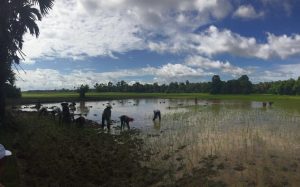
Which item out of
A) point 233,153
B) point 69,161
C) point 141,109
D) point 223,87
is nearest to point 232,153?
→ point 233,153

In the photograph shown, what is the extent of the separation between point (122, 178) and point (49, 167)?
306 cm

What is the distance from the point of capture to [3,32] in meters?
20.9

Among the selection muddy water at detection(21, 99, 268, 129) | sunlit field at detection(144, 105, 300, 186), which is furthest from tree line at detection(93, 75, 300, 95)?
sunlit field at detection(144, 105, 300, 186)

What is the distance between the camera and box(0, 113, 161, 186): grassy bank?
45.0 ft

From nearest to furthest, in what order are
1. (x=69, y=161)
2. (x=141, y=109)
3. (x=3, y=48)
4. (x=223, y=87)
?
(x=69, y=161)
(x=3, y=48)
(x=141, y=109)
(x=223, y=87)

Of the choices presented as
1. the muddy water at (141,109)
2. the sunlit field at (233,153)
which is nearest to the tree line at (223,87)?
the muddy water at (141,109)

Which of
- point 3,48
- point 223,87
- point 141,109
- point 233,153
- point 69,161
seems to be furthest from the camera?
point 223,87

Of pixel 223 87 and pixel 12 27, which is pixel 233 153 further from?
pixel 223 87

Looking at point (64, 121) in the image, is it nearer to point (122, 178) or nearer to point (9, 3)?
point (9, 3)

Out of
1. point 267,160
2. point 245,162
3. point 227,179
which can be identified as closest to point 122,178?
point 227,179

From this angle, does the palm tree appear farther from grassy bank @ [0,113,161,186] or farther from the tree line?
the tree line

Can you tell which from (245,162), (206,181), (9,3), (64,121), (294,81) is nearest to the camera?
(206,181)

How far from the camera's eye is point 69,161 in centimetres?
1672

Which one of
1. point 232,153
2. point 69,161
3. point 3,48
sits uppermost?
point 3,48
